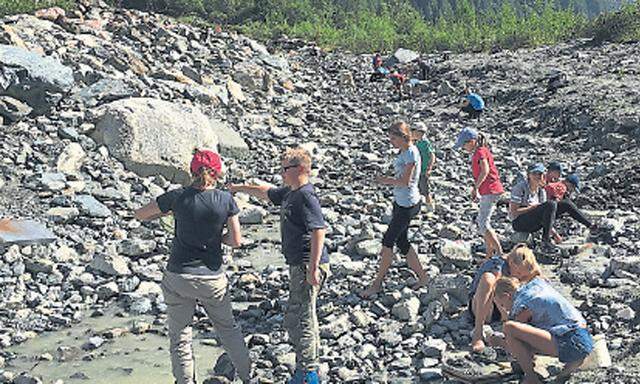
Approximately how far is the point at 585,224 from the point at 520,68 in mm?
18927

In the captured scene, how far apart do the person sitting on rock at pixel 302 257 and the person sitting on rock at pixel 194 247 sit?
1.55ft

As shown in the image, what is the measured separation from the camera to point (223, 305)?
6176mm

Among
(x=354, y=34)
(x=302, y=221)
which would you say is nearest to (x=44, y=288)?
(x=302, y=221)

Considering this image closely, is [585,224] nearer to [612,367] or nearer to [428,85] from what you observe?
[612,367]

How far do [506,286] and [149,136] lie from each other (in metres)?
8.77

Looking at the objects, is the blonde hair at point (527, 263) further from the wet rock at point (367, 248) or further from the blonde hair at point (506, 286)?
the wet rock at point (367, 248)

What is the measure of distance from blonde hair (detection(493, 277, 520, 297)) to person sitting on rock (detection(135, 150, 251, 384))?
89.6 inches

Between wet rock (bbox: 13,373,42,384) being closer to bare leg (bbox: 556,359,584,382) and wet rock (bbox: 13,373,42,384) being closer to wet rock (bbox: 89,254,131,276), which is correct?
wet rock (bbox: 89,254,131,276)

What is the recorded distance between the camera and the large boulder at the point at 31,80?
543 inches

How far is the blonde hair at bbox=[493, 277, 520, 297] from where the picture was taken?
6.33 metres

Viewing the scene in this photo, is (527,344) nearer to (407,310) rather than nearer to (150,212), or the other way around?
(407,310)

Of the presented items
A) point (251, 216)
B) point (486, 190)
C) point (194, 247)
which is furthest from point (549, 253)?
point (194, 247)

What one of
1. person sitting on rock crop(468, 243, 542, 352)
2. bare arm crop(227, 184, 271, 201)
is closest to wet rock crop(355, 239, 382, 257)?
person sitting on rock crop(468, 243, 542, 352)

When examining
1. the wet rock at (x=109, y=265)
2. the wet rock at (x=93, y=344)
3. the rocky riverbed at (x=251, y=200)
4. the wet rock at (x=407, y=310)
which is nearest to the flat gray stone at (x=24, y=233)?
the rocky riverbed at (x=251, y=200)
